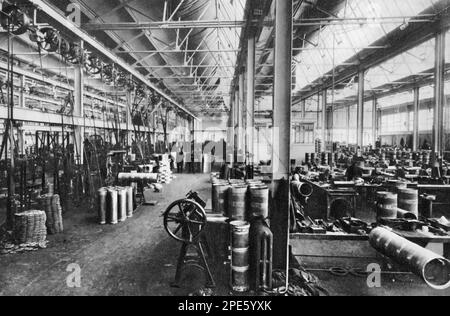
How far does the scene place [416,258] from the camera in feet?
12.8

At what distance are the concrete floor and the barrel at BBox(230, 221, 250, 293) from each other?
0.66ft

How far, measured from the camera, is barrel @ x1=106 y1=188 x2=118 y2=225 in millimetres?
7176

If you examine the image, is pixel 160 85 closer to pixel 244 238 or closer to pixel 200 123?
pixel 244 238

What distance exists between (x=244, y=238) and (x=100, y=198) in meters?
4.41

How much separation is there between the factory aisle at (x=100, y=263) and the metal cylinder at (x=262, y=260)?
3.01 ft

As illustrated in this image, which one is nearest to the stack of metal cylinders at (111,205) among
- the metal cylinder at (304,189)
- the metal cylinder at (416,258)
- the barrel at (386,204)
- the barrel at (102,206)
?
the barrel at (102,206)

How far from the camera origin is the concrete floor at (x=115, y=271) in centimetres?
406

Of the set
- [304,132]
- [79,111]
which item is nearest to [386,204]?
[79,111]

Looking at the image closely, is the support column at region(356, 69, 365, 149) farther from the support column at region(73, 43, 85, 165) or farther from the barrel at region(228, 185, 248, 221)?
the support column at region(73, 43, 85, 165)

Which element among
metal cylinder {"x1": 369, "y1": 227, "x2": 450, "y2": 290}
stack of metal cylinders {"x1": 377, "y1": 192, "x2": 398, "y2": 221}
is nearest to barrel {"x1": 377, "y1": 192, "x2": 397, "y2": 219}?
stack of metal cylinders {"x1": 377, "y1": 192, "x2": 398, "y2": 221}

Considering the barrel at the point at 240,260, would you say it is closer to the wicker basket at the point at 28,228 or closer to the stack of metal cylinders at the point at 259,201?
the stack of metal cylinders at the point at 259,201

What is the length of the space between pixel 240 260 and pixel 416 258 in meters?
2.25

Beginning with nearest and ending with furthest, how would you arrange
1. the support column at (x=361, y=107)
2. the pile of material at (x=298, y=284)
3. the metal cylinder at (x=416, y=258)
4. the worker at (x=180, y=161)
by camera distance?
the metal cylinder at (x=416, y=258)
the pile of material at (x=298, y=284)
the support column at (x=361, y=107)
the worker at (x=180, y=161)

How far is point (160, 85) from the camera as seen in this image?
58.0 feet
